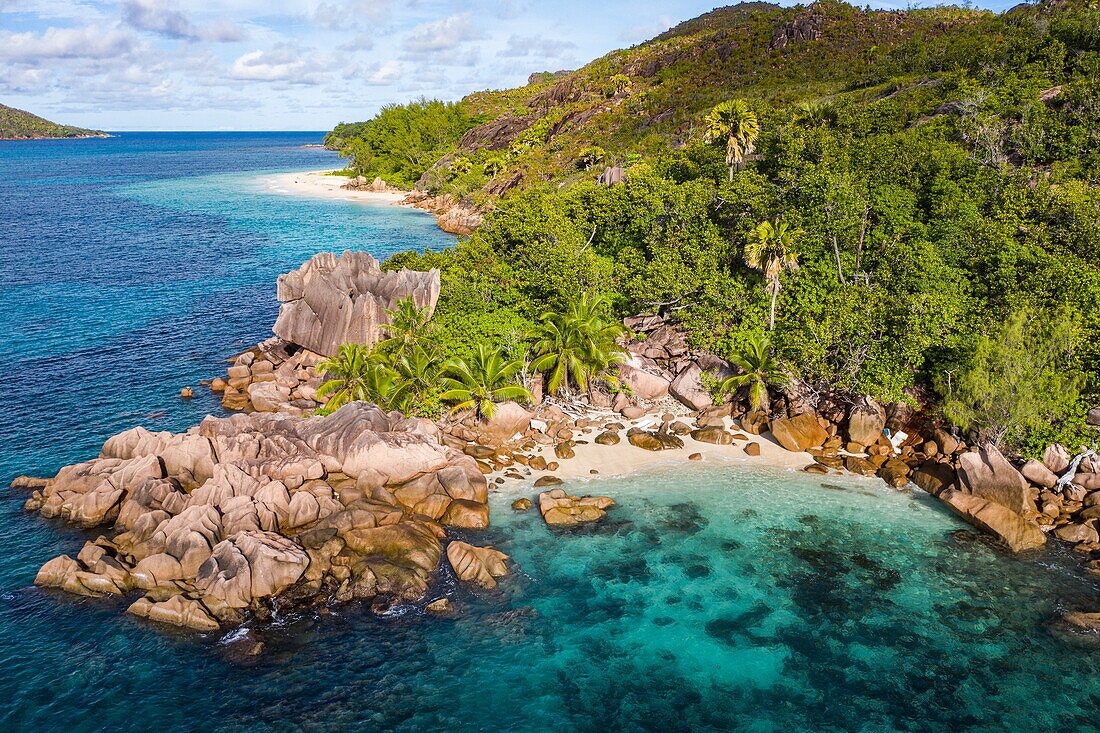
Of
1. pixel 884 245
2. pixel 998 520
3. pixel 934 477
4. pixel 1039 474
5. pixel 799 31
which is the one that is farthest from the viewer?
pixel 799 31

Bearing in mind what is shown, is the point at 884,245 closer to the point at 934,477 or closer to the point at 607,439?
the point at 934,477

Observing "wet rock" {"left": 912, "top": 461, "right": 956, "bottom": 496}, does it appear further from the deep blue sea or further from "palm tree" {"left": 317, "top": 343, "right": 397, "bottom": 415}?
"palm tree" {"left": 317, "top": 343, "right": 397, "bottom": 415}

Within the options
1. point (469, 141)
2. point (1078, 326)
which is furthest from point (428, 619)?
point (469, 141)

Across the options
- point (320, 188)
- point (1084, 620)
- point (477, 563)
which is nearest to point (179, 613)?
point (477, 563)

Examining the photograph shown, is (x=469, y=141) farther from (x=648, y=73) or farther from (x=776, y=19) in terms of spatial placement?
(x=776, y=19)

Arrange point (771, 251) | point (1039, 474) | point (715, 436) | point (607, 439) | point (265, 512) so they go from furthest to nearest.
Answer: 1. point (771, 251)
2. point (715, 436)
3. point (607, 439)
4. point (1039, 474)
5. point (265, 512)

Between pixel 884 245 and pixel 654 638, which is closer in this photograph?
pixel 654 638
